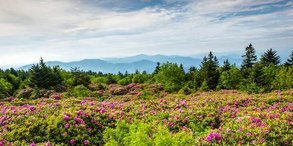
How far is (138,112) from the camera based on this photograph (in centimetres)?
1611

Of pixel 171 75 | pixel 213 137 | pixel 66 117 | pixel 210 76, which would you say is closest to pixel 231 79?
pixel 210 76

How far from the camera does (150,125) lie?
1180cm

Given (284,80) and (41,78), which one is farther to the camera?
(41,78)

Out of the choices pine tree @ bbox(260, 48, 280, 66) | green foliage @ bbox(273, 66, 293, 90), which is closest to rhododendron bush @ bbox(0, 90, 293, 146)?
green foliage @ bbox(273, 66, 293, 90)

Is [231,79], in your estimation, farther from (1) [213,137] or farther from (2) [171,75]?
(1) [213,137]

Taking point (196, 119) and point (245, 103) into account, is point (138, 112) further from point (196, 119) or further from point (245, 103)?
point (245, 103)

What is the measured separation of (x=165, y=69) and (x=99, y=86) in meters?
14.2

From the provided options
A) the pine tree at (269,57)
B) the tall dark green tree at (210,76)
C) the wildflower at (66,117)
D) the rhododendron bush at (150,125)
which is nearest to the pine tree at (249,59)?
the pine tree at (269,57)

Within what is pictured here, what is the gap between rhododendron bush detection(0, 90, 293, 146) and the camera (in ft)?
31.2

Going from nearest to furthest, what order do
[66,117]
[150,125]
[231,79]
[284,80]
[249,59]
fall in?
[150,125] < [66,117] < [284,80] < [231,79] < [249,59]

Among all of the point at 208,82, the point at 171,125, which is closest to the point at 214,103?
the point at 171,125

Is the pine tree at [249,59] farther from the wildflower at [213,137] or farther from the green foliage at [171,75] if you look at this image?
A: the wildflower at [213,137]

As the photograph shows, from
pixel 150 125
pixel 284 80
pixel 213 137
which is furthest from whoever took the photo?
pixel 284 80

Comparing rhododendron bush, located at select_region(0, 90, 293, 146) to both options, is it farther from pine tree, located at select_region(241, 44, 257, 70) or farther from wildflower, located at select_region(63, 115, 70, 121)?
pine tree, located at select_region(241, 44, 257, 70)
